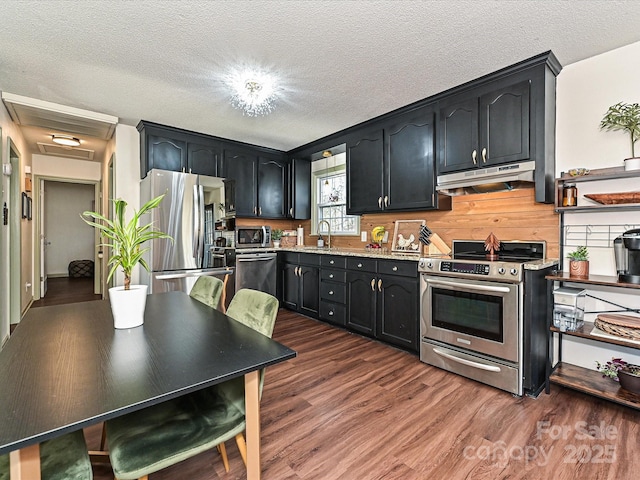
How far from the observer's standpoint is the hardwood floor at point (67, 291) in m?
5.27

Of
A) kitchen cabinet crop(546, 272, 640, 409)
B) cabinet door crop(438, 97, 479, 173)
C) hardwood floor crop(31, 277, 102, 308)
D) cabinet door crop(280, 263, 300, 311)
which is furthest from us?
hardwood floor crop(31, 277, 102, 308)

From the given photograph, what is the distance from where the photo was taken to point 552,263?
7.99ft

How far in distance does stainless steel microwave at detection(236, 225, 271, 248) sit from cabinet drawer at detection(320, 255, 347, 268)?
106 cm

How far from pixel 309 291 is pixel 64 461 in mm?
3239

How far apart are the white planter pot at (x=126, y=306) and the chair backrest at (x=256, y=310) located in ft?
1.51

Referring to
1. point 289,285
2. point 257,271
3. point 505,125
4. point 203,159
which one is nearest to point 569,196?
point 505,125

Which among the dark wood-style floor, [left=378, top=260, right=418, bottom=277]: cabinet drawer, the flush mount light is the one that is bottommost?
the dark wood-style floor

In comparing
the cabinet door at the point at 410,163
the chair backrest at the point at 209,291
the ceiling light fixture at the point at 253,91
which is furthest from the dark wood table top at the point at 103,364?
the cabinet door at the point at 410,163

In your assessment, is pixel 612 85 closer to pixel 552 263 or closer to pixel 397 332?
pixel 552 263

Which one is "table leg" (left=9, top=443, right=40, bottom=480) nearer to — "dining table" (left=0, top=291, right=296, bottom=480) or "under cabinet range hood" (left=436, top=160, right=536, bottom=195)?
"dining table" (left=0, top=291, right=296, bottom=480)

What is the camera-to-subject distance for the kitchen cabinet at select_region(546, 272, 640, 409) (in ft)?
6.46

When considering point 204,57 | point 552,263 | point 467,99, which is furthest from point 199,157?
point 552,263

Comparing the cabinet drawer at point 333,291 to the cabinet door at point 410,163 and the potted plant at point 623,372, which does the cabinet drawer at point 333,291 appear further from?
the potted plant at point 623,372

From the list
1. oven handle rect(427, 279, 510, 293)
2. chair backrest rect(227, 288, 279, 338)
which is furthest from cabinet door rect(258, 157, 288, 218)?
chair backrest rect(227, 288, 279, 338)
